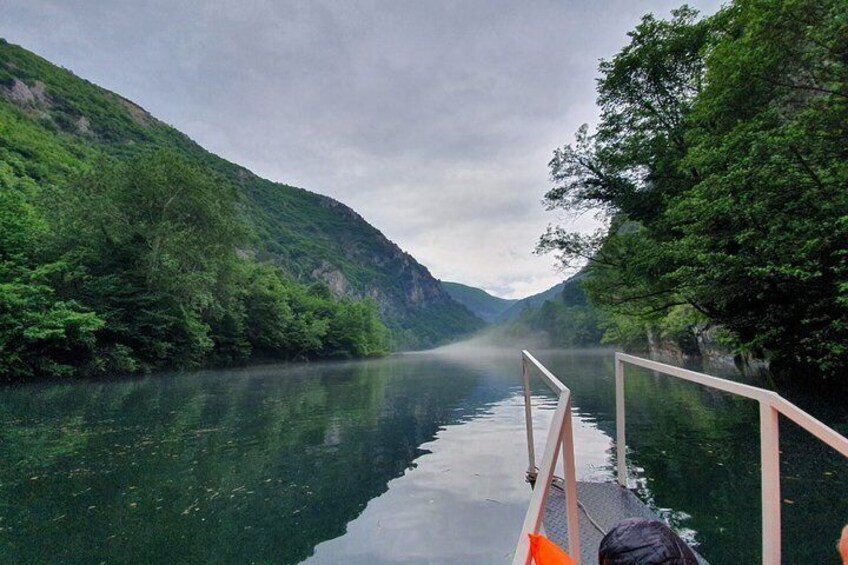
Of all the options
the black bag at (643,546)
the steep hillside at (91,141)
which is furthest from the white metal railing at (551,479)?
the steep hillside at (91,141)

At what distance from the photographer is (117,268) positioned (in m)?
30.5

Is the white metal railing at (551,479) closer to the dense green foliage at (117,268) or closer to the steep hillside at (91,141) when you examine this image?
the dense green foliage at (117,268)

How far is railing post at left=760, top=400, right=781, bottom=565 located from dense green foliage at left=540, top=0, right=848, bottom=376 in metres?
8.51

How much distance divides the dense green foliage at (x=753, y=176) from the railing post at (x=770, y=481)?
27.9 feet

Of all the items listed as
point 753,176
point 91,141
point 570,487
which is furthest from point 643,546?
point 91,141

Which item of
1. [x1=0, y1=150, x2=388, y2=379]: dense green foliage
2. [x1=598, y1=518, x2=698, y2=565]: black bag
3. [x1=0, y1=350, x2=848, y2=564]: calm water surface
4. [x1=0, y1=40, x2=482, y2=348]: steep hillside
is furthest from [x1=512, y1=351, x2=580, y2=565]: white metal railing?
[x1=0, y1=40, x2=482, y2=348]: steep hillside

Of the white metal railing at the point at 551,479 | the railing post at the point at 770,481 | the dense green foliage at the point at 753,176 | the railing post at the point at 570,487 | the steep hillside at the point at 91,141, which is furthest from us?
the steep hillside at the point at 91,141

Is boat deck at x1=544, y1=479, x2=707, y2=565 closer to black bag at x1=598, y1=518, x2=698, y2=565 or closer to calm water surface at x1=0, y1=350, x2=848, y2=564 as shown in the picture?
calm water surface at x1=0, y1=350, x2=848, y2=564

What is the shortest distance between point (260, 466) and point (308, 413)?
6312mm

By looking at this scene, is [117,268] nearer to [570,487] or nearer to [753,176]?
[753,176]

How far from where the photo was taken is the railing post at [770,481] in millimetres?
2475

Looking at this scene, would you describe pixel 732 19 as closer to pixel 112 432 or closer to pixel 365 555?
pixel 365 555

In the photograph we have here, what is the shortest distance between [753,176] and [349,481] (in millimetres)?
11084

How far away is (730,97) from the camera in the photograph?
13133 mm
